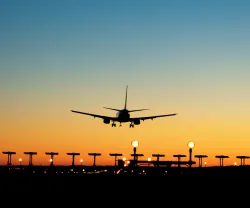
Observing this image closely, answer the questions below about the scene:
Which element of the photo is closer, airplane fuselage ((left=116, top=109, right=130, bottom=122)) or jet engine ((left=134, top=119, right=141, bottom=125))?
airplane fuselage ((left=116, top=109, right=130, bottom=122))

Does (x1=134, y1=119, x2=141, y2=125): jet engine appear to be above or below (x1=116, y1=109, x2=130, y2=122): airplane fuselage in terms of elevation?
below
